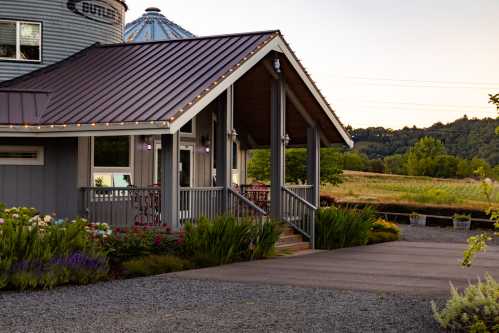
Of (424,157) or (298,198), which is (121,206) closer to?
(298,198)

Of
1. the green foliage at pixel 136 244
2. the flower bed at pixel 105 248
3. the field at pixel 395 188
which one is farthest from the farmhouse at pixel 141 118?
the field at pixel 395 188

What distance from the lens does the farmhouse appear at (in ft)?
55.5

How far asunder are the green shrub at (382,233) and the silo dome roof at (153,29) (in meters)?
14.8

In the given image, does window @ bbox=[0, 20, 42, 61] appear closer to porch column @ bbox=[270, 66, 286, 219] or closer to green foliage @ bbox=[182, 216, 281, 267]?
porch column @ bbox=[270, 66, 286, 219]

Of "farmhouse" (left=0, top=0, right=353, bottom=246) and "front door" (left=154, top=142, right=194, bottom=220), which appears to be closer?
"farmhouse" (left=0, top=0, right=353, bottom=246)

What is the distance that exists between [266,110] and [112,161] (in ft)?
17.1

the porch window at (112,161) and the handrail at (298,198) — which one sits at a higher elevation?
the porch window at (112,161)

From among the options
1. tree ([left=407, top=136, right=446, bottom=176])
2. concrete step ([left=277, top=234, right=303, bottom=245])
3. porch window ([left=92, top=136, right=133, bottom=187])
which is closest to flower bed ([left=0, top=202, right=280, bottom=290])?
concrete step ([left=277, top=234, right=303, bottom=245])

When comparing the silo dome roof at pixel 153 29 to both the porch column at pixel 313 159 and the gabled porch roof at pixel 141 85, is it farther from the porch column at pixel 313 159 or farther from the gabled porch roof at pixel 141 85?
the porch column at pixel 313 159

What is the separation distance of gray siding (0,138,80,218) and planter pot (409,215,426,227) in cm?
1705

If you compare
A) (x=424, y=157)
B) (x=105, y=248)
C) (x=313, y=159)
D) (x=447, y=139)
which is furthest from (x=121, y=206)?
(x=447, y=139)

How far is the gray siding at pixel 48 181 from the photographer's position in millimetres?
18250

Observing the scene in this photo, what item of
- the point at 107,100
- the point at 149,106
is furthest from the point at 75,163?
the point at 149,106

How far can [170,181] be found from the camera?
16406 mm
